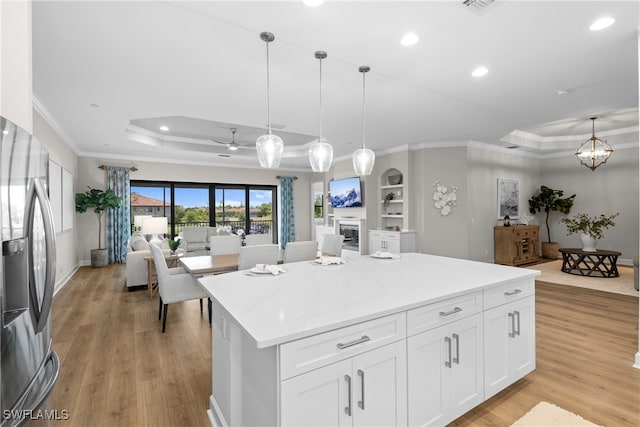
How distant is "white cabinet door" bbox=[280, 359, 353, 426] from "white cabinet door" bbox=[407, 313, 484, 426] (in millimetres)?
400

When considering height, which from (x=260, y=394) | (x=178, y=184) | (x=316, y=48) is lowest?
(x=260, y=394)

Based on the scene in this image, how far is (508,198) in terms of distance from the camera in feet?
23.6

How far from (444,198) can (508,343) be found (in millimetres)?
4609

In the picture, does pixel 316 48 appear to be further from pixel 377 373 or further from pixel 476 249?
pixel 476 249

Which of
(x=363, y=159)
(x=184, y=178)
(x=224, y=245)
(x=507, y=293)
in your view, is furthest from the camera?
(x=184, y=178)

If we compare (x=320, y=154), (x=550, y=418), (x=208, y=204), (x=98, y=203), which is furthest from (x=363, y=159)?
(x=208, y=204)

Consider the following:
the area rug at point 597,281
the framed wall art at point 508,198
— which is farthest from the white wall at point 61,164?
the framed wall art at point 508,198

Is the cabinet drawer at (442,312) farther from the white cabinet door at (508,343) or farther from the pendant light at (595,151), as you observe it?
the pendant light at (595,151)

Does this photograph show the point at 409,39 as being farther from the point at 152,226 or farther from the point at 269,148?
the point at 152,226

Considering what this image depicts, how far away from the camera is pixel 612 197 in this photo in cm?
696

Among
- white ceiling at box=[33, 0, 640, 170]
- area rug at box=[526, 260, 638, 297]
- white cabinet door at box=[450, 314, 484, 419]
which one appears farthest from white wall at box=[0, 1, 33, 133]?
area rug at box=[526, 260, 638, 297]

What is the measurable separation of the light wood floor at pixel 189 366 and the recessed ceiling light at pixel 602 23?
2.65 m

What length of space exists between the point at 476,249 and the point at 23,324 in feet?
22.5

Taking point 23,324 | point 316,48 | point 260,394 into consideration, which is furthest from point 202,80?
point 260,394
